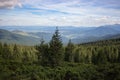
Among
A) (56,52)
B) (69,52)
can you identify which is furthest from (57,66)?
(69,52)

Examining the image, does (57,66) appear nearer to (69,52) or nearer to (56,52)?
(56,52)

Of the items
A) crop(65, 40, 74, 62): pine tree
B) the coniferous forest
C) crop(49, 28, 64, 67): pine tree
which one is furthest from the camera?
crop(65, 40, 74, 62): pine tree

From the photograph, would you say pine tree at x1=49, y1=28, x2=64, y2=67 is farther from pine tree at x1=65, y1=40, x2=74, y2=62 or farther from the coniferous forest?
pine tree at x1=65, y1=40, x2=74, y2=62

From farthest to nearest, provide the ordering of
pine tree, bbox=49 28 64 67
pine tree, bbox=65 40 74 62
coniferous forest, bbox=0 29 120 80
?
1. pine tree, bbox=65 40 74 62
2. pine tree, bbox=49 28 64 67
3. coniferous forest, bbox=0 29 120 80

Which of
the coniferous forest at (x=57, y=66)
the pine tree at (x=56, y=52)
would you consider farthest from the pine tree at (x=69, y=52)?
the pine tree at (x=56, y=52)

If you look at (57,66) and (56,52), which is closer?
(57,66)

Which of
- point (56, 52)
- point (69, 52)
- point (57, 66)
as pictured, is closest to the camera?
point (57, 66)

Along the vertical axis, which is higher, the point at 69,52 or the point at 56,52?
the point at 56,52

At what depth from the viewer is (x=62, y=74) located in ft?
170

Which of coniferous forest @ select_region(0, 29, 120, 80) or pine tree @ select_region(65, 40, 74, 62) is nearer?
coniferous forest @ select_region(0, 29, 120, 80)

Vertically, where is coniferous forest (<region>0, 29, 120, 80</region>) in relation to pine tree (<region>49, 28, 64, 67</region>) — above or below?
below

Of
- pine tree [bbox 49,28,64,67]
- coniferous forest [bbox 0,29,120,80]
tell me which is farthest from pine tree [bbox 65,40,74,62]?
pine tree [bbox 49,28,64,67]

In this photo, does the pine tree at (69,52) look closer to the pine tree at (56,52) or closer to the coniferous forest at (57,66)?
the coniferous forest at (57,66)

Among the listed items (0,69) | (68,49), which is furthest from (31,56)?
(0,69)
